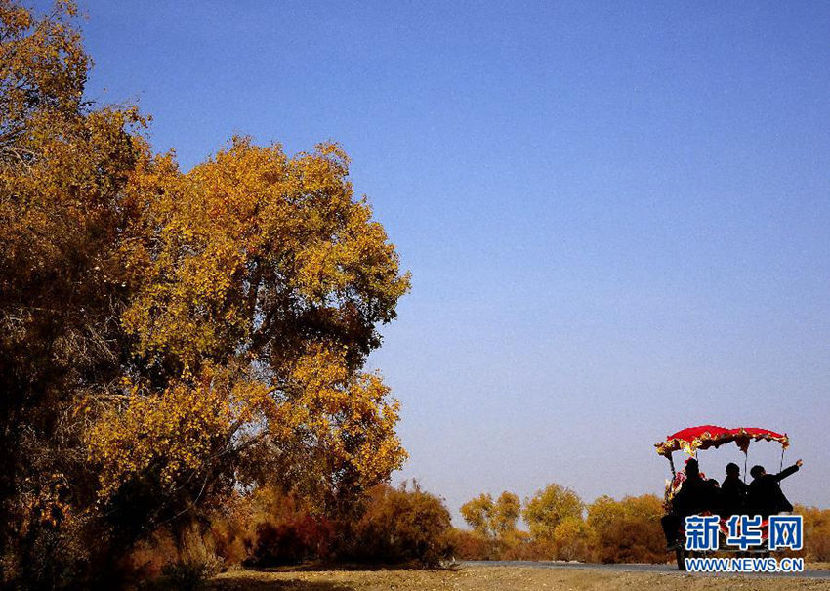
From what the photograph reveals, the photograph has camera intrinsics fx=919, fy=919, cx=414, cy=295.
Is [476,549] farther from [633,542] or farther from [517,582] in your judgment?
[517,582]

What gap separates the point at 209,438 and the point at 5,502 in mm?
4393

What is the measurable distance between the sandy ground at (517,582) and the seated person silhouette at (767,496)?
5.40ft

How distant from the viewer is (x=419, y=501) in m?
38.9

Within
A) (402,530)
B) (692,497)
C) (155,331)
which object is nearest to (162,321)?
(155,331)

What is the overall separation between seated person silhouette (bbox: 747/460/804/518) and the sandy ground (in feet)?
5.40

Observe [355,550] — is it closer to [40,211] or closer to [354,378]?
[354,378]

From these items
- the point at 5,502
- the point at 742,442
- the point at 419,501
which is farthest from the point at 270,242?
the point at 419,501

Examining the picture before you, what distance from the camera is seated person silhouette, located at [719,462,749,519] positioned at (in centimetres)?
1608

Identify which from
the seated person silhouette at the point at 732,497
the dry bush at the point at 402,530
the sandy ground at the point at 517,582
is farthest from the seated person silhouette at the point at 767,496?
the dry bush at the point at 402,530

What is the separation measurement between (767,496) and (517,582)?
1161cm

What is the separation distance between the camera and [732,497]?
16.2m

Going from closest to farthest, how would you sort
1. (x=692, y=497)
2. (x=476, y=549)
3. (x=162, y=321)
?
(x=692, y=497), (x=162, y=321), (x=476, y=549)

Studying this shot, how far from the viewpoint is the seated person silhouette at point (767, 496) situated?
1576cm

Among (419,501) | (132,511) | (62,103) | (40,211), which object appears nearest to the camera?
(40,211)
